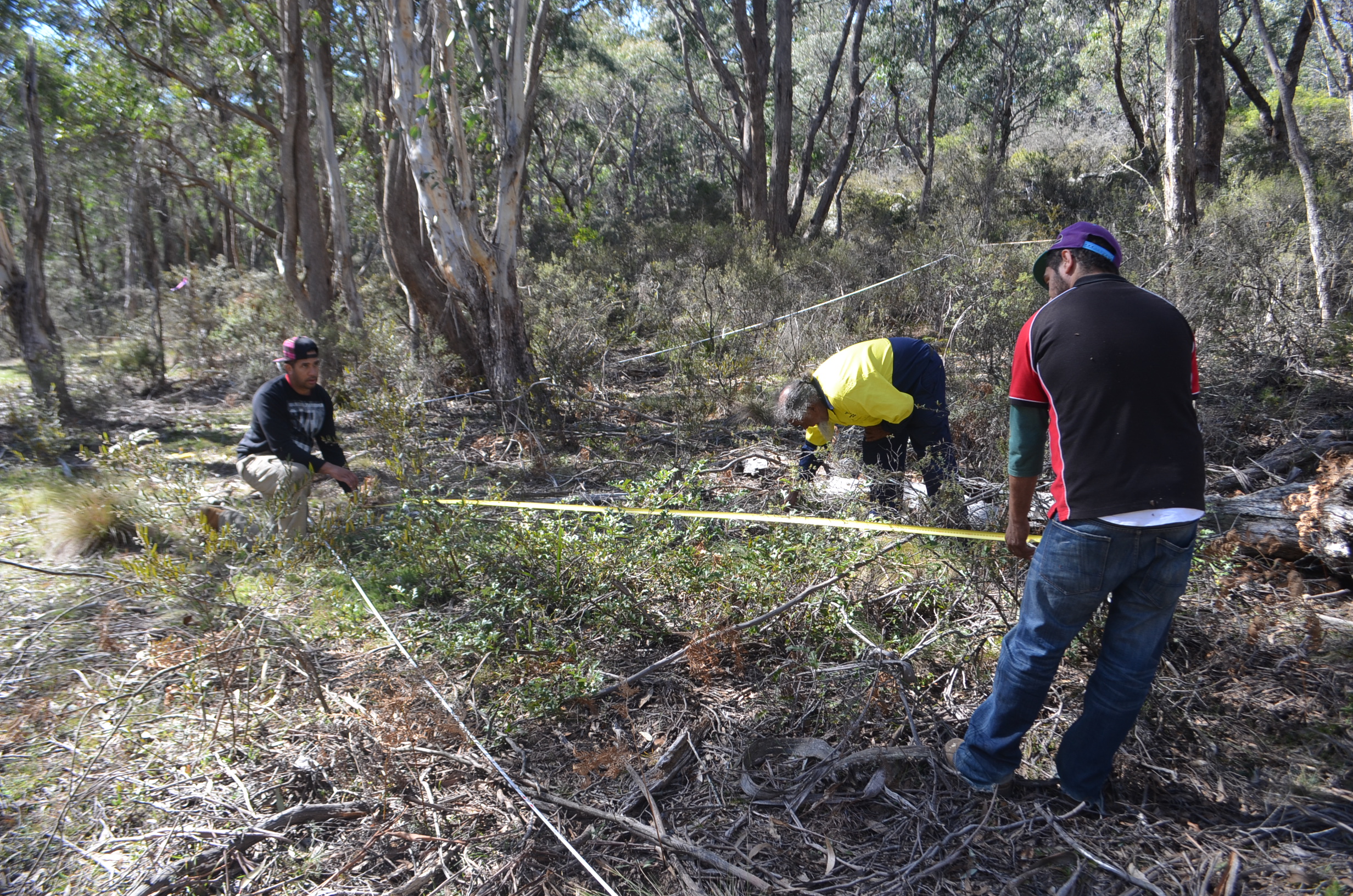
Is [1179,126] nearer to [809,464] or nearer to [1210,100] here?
[1210,100]

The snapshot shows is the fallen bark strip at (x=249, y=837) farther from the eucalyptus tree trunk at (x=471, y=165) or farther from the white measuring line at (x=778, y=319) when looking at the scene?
the white measuring line at (x=778, y=319)

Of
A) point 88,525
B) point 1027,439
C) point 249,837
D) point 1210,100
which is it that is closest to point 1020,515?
point 1027,439

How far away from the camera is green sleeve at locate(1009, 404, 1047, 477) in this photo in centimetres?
248

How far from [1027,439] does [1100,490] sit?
1.00ft

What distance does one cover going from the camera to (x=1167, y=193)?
7379 millimetres

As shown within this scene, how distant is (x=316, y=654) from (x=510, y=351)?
4.23m

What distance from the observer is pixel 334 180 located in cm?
1013

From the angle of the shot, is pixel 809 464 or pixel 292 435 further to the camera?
pixel 292 435

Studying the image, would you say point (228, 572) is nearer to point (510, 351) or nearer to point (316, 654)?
point (316, 654)

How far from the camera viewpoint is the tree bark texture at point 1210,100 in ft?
34.0

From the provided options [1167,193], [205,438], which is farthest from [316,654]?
[1167,193]

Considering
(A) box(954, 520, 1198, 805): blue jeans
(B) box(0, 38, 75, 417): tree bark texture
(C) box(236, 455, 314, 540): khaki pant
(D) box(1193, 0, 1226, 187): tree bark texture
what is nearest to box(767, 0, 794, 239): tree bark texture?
(D) box(1193, 0, 1226, 187): tree bark texture

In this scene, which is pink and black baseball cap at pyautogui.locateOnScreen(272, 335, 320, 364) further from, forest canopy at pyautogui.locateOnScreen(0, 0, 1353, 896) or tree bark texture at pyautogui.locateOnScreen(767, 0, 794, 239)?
tree bark texture at pyautogui.locateOnScreen(767, 0, 794, 239)

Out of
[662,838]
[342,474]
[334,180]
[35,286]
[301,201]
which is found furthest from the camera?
[301,201]
